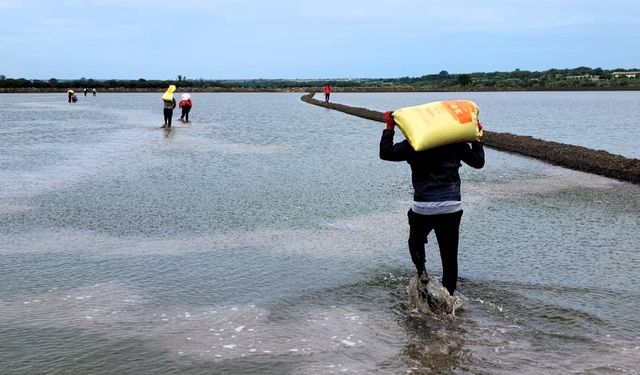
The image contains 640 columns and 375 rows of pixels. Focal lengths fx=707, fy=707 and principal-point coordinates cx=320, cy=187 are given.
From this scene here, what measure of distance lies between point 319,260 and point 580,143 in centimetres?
1793

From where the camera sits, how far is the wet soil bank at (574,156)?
50.4ft

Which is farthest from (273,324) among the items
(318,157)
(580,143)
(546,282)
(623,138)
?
(623,138)

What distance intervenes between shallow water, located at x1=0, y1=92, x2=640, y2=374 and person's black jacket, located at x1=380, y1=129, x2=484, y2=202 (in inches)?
43.5

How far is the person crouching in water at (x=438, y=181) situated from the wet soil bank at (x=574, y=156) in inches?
382

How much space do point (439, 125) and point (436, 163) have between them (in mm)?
333

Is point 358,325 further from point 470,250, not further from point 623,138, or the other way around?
point 623,138

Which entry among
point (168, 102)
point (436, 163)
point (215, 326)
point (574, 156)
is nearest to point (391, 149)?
point (436, 163)

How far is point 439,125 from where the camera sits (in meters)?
5.89

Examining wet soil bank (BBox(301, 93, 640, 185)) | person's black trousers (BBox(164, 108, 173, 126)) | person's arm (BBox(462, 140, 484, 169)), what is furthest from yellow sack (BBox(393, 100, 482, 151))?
person's black trousers (BBox(164, 108, 173, 126))

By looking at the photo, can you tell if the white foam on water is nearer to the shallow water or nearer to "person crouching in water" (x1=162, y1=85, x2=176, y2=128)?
the shallow water

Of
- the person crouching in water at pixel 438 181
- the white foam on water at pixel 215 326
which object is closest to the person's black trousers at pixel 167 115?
the white foam on water at pixel 215 326

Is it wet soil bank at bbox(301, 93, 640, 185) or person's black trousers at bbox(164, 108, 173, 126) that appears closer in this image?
wet soil bank at bbox(301, 93, 640, 185)

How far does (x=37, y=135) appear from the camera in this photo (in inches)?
1045

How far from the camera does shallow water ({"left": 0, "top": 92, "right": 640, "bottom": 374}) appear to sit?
5.33 metres
